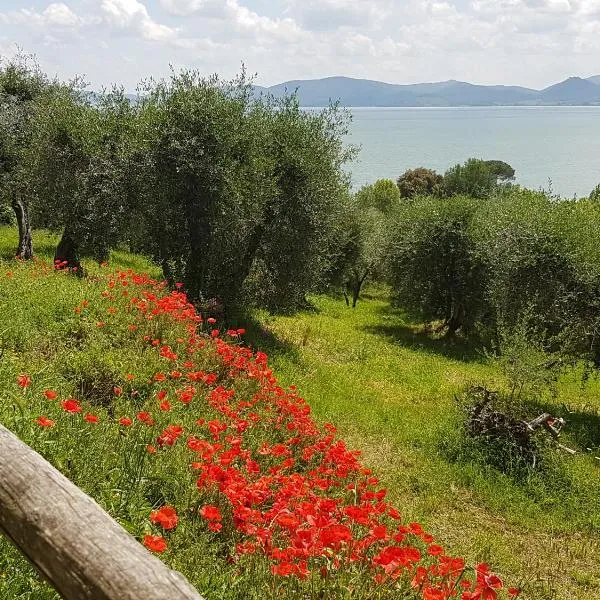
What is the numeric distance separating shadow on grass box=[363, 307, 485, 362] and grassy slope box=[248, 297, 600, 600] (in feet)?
12.5

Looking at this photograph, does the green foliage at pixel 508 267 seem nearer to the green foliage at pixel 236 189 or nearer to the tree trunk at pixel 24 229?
the green foliage at pixel 236 189

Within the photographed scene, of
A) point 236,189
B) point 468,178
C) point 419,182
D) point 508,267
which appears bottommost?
point 508,267

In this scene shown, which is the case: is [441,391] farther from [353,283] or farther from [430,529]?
[353,283]

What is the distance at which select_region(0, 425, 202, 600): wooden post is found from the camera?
6.27 ft

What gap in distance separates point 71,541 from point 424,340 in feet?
96.7

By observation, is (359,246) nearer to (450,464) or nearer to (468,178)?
(450,464)

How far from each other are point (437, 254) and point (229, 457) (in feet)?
89.0

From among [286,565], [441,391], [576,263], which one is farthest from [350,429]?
[576,263]

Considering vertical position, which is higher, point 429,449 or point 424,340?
point 429,449

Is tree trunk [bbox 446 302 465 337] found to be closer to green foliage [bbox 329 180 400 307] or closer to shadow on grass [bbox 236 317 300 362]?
green foliage [bbox 329 180 400 307]

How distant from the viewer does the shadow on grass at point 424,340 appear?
27.7 m

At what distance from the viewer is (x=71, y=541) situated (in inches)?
80.7

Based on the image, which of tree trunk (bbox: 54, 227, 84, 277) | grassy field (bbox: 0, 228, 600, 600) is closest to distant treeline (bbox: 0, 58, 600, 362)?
tree trunk (bbox: 54, 227, 84, 277)

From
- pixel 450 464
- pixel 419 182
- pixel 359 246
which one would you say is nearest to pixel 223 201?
pixel 450 464
